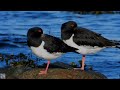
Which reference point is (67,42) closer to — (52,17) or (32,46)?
(32,46)

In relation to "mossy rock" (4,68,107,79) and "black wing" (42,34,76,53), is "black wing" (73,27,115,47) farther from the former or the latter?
"mossy rock" (4,68,107,79)

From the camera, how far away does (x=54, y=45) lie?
12.8 meters

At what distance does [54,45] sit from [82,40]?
88cm

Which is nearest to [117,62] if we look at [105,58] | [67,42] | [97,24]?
[105,58]

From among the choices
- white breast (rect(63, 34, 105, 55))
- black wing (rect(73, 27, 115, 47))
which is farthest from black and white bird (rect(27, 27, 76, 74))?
black wing (rect(73, 27, 115, 47))

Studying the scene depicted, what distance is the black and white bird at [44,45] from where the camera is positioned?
1267 cm

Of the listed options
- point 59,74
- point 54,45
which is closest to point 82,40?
point 54,45

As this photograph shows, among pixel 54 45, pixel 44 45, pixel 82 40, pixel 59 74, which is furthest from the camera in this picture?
pixel 59 74

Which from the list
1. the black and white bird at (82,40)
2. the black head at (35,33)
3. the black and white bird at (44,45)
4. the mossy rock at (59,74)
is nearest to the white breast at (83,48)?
the black and white bird at (82,40)

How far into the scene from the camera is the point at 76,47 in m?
13.2

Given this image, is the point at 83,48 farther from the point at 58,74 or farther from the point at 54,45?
the point at 58,74
